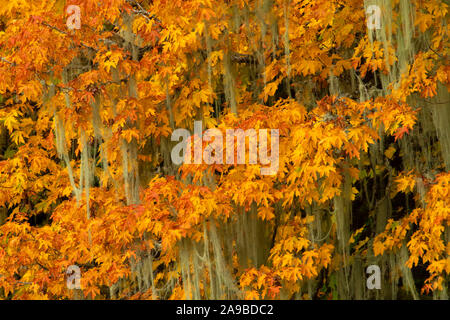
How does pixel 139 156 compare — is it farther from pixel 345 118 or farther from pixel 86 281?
pixel 345 118

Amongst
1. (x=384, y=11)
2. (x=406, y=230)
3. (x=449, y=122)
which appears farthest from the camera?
(x=406, y=230)

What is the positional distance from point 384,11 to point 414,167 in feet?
6.25

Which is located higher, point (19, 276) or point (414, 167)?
point (414, 167)

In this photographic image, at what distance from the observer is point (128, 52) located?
7.45 m

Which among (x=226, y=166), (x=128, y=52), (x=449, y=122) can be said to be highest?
(x=128, y=52)

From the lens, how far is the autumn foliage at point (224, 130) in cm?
691

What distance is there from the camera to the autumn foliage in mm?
6910

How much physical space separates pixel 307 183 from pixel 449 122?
1.70m

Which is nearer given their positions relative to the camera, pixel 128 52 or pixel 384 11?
pixel 384 11

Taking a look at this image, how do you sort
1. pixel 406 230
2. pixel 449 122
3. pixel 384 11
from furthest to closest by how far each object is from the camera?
pixel 406 230 < pixel 449 122 < pixel 384 11

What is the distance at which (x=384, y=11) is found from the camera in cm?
673

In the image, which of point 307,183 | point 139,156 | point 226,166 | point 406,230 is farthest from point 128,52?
Result: point 406,230

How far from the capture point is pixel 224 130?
22.7 ft

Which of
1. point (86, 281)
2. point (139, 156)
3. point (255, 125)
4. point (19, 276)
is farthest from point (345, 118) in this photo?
point (19, 276)
